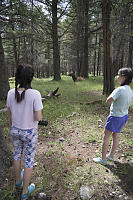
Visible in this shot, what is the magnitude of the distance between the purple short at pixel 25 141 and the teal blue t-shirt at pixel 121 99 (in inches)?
57.4

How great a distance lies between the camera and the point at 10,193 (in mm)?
2074

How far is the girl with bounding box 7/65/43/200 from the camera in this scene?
173 centimetres

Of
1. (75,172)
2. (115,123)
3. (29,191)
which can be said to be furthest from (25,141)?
(115,123)

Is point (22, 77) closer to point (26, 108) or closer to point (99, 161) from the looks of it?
point (26, 108)

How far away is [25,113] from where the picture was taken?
1783 millimetres

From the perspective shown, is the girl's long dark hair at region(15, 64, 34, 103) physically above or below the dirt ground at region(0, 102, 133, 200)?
above

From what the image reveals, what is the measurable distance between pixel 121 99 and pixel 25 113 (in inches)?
63.7

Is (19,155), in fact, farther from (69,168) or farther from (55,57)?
(55,57)

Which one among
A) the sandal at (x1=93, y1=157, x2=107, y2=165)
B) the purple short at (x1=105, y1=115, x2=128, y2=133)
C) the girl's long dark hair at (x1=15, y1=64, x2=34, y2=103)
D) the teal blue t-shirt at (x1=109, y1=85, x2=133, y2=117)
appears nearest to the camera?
the girl's long dark hair at (x1=15, y1=64, x2=34, y2=103)

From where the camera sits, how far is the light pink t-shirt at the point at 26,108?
1745 mm

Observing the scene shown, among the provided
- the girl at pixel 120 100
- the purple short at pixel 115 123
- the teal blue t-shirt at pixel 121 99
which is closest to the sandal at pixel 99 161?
the girl at pixel 120 100

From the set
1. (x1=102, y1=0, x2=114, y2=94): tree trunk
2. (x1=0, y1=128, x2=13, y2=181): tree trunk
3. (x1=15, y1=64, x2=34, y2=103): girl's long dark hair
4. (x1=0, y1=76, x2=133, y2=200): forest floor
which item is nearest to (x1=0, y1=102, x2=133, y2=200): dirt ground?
(x1=0, y1=76, x2=133, y2=200): forest floor

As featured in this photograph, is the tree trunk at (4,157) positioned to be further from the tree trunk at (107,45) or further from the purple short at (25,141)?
the tree trunk at (107,45)

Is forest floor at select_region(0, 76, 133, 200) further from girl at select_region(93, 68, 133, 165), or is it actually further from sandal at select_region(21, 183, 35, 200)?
girl at select_region(93, 68, 133, 165)
